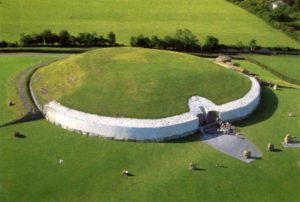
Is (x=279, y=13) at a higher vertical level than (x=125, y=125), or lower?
higher

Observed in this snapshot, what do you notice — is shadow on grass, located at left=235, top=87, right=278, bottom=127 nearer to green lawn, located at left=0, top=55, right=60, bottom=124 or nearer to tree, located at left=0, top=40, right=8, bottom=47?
green lawn, located at left=0, top=55, right=60, bottom=124

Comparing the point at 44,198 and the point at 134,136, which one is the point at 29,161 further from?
the point at 134,136

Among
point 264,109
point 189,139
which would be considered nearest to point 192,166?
point 189,139

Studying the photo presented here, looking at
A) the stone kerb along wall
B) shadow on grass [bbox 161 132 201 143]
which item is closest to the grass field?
shadow on grass [bbox 161 132 201 143]

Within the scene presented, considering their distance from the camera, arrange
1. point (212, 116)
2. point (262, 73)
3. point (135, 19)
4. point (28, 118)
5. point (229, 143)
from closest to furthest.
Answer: point (229, 143) < point (28, 118) < point (212, 116) < point (262, 73) < point (135, 19)

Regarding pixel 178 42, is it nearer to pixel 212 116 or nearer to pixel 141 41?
pixel 141 41

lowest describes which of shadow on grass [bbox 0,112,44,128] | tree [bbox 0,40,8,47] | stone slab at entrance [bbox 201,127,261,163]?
stone slab at entrance [bbox 201,127,261,163]

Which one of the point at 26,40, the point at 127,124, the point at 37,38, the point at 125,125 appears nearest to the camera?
the point at 125,125
